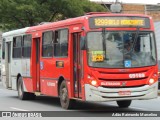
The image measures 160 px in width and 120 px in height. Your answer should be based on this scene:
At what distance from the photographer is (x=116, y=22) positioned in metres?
15.5

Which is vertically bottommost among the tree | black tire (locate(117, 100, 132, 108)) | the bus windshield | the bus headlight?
black tire (locate(117, 100, 132, 108))

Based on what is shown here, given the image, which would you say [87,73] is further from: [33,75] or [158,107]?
[33,75]

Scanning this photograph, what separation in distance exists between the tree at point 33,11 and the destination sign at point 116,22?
1105 inches

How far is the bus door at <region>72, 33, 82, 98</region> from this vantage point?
624 inches

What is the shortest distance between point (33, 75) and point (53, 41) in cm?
278

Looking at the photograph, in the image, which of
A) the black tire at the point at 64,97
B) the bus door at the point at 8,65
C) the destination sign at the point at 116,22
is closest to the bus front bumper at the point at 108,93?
the black tire at the point at 64,97

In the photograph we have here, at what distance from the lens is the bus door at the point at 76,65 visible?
52.0 feet

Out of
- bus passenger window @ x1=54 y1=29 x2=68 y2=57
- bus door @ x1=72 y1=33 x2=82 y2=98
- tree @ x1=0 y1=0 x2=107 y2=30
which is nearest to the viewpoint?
bus door @ x1=72 y1=33 x2=82 y2=98

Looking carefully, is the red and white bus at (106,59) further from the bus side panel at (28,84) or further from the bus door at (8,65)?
the bus door at (8,65)

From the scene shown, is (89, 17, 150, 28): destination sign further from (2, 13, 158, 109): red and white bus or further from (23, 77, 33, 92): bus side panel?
(23, 77, 33, 92): bus side panel

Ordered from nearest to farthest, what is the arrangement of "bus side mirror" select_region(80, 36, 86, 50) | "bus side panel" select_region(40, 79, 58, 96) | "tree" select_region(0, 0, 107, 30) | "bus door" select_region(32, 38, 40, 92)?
"bus side mirror" select_region(80, 36, 86, 50) < "bus side panel" select_region(40, 79, 58, 96) < "bus door" select_region(32, 38, 40, 92) < "tree" select_region(0, 0, 107, 30)

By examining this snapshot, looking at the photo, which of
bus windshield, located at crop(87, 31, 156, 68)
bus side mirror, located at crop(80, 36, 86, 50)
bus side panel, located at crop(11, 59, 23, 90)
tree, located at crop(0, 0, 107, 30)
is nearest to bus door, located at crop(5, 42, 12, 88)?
bus side panel, located at crop(11, 59, 23, 90)

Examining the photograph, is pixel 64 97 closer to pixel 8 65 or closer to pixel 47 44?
pixel 47 44

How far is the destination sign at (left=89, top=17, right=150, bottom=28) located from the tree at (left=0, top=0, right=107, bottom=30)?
92.1 ft
